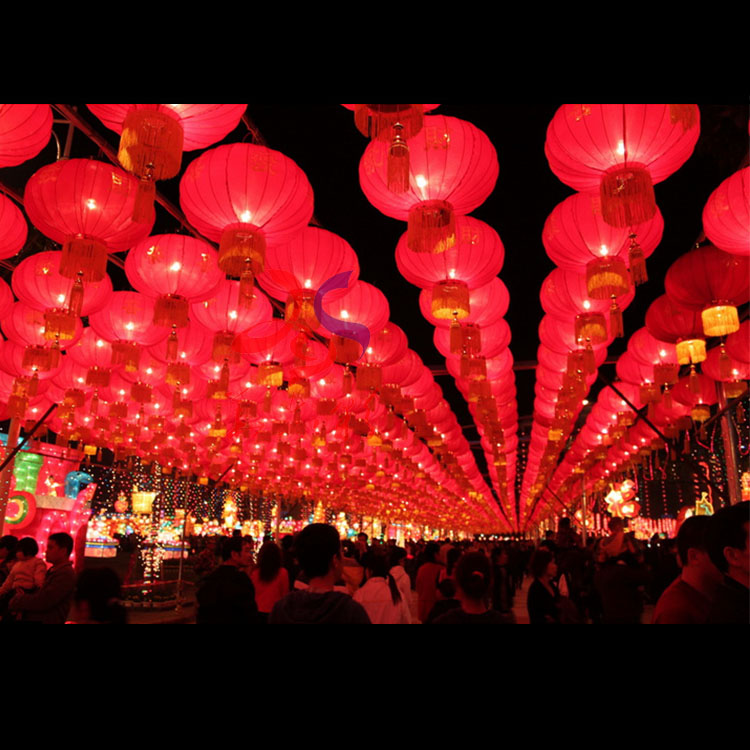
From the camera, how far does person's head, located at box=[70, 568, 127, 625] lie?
85.6 inches

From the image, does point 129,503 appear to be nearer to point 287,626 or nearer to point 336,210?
point 336,210

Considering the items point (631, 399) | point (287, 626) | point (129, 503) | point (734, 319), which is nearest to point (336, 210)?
point (734, 319)

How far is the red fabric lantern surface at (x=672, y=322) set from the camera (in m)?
4.49

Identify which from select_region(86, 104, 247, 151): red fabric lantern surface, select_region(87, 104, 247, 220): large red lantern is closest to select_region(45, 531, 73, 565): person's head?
select_region(87, 104, 247, 220): large red lantern

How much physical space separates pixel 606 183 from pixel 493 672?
2.19 m

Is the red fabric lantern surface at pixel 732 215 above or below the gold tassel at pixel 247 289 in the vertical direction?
above

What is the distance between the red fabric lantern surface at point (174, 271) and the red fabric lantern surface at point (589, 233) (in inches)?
85.4

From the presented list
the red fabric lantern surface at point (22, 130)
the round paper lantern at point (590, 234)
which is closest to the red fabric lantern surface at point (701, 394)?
the round paper lantern at point (590, 234)

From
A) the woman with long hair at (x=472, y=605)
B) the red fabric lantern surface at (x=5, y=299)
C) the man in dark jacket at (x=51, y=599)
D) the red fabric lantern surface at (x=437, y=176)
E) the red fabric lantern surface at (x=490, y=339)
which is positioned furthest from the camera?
the red fabric lantern surface at (x=490, y=339)

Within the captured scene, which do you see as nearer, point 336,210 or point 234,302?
point 234,302

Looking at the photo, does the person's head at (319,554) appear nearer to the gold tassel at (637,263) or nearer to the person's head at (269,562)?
the person's head at (269,562)

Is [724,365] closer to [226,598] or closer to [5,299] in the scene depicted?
[226,598]

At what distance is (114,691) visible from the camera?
5.35ft

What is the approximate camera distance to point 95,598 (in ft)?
7.16
